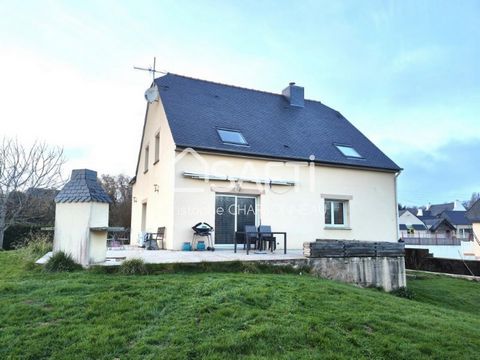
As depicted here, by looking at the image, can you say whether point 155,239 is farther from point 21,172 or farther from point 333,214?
point 21,172

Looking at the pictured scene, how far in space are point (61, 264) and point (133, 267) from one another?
4.91ft

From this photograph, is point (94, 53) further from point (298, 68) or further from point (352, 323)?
point (352, 323)

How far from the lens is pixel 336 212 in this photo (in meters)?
14.8

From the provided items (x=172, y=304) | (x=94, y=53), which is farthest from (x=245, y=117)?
(x=172, y=304)

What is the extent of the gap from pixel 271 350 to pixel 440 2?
37.2ft

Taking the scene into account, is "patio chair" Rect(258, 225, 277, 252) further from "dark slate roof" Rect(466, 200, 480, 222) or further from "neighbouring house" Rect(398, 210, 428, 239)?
"neighbouring house" Rect(398, 210, 428, 239)

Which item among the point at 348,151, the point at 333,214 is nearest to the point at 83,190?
the point at 333,214

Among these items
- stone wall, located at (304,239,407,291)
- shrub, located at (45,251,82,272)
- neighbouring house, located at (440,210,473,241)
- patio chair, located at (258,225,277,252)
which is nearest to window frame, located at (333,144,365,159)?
patio chair, located at (258,225,277,252)

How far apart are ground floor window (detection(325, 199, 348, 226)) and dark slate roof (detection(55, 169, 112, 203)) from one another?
9.35 m

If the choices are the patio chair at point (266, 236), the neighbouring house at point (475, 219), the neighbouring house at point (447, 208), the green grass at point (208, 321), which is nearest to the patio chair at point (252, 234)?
the patio chair at point (266, 236)

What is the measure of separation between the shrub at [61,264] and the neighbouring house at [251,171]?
4457 mm

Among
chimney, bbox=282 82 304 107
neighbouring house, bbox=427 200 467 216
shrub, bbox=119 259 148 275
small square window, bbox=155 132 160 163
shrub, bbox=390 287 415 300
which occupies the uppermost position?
chimney, bbox=282 82 304 107

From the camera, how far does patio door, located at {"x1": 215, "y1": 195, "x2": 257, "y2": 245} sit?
12484 mm

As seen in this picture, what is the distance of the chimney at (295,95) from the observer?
1805cm
